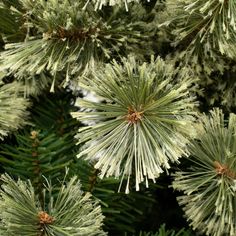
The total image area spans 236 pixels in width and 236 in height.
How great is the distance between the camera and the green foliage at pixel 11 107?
52 centimetres

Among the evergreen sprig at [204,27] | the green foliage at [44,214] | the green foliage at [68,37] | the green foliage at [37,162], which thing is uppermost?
the evergreen sprig at [204,27]

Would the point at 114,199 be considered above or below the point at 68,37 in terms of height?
below

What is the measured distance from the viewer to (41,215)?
44 centimetres

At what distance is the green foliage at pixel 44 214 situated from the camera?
1.42ft

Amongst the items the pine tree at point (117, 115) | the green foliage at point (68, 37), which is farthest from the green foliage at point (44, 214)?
the green foliage at point (68, 37)

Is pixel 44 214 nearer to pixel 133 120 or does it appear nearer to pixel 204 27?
pixel 133 120

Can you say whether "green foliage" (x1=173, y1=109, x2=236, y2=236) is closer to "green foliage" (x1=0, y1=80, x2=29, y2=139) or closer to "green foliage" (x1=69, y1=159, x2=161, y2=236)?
"green foliage" (x1=69, y1=159, x2=161, y2=236)

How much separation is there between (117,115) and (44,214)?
105 mm

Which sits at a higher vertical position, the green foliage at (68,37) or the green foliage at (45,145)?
the green foliage at (68,37)

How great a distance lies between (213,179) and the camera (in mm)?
486

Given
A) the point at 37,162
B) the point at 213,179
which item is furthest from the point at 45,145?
the point at 213,179

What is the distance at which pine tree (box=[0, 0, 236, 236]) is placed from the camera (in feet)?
1.47

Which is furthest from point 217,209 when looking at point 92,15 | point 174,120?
point 92,15

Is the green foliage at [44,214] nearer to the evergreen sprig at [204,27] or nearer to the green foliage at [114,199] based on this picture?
the green foliage at [114,199]
